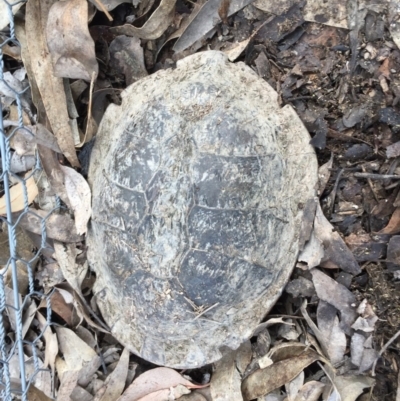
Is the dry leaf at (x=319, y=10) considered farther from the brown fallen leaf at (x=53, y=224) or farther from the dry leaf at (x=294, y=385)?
the dry leaf at (x=294, y=385)

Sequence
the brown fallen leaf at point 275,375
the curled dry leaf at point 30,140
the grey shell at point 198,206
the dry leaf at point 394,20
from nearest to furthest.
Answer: the grey shell at point 198,206 → the dry leaf at point 394,20 → the brown fallen leaf at point 275,375 → the curled dry leaf at point 30,140

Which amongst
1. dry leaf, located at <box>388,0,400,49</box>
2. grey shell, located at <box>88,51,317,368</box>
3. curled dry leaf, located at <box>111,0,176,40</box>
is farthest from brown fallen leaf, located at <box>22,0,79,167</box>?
dry leaf, located at <box>388,0,400,49</box>

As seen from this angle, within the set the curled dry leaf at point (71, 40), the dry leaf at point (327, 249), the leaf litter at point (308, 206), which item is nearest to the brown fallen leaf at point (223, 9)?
the leaf litter at point (308, 206)

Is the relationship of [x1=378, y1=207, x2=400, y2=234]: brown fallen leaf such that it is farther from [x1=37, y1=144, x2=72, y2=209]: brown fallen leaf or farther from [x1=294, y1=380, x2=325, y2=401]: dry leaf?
[x1=37, y1=144, x2=72, y2=209]: brown fallen leaf

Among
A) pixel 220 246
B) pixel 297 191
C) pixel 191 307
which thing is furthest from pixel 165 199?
pixel 297 191

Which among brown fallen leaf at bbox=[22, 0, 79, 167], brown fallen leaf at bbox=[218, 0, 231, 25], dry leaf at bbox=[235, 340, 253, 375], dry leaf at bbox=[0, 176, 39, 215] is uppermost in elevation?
brown fallen leaf at bbox=[218, 0, 231, 25]

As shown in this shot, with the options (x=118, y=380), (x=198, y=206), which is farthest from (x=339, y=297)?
(x=118, y=380)

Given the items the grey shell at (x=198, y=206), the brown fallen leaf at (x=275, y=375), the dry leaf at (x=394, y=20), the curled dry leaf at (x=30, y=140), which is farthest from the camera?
the curled dry leaf at (x=30, y=140)
